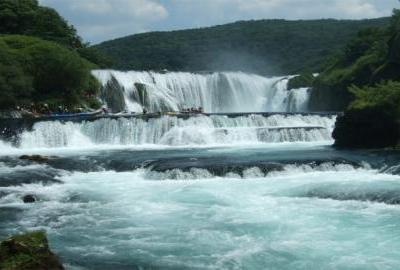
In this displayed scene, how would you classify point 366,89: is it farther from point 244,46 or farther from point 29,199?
point 244,46

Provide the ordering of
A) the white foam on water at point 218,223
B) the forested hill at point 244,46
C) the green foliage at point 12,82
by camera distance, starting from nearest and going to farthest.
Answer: the white foam on water at point 218,223 → the green foliage at point 12,82 → the forested hill at point 244,46

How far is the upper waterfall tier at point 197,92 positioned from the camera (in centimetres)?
4656

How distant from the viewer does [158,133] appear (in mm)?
32375

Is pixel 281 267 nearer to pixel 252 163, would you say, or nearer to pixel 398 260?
pixel 398 260

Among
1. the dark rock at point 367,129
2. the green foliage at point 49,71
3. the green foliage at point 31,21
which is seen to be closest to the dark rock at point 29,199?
the dark rock at point 367,129

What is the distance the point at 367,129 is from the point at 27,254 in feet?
68.8

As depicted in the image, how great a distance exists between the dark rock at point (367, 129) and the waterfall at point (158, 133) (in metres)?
3.61

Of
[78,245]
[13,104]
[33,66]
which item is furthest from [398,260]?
[33,66]

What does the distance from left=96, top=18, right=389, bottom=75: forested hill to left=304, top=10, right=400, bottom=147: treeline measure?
91.0ft

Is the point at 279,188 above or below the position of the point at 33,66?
below

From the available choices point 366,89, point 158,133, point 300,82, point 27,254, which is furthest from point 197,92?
point 27,254

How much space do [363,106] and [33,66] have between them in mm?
22342

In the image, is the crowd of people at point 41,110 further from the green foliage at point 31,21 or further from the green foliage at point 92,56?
the green foliage at point 92,56

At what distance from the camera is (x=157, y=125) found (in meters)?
32.5
